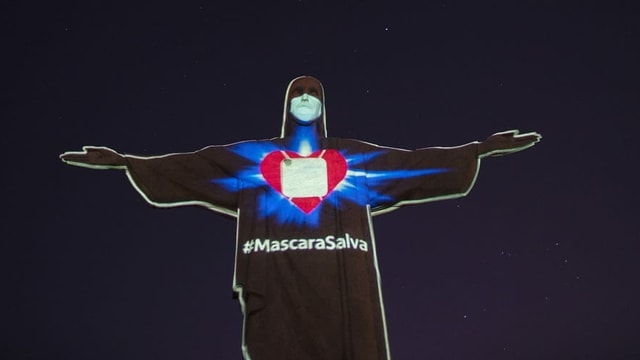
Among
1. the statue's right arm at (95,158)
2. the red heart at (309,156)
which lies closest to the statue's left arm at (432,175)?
the red heart at (309,156)

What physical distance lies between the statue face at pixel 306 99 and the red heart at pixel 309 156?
31cm

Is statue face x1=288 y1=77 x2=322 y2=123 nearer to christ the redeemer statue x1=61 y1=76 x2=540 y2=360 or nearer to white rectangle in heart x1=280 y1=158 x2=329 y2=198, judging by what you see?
christ the redeemer statue x1=61 y1=76 x2=540 y2=360

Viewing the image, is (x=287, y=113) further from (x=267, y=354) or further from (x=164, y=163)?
(x=267, y=354)

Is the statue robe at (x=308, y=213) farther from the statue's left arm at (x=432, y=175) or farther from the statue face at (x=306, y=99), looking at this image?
the statue face at (x=306, y=99)

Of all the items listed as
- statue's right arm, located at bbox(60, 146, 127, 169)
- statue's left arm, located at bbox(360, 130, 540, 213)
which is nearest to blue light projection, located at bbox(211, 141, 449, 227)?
statue's left arm, located at bbox(360, 130, 540, 213)

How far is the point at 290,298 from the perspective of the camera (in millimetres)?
4715

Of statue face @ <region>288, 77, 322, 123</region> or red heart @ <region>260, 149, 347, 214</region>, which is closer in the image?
red heart @ <region>260, 149, 347, 214</region>

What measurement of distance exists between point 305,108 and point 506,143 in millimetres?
1500

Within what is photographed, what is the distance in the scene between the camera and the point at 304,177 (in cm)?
526

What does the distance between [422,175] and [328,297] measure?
48.2 inches

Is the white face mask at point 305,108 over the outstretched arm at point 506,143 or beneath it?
over

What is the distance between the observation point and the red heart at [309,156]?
5.13m

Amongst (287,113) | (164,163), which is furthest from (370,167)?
(164,163)

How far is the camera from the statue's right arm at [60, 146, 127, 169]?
5000 mm
